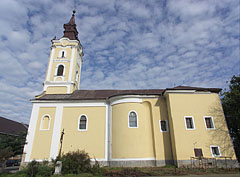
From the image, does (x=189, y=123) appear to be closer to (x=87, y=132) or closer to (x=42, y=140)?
(x=87, y=132)

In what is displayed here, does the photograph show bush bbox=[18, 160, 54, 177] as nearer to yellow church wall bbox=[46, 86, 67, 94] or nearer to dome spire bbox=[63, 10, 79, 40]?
yellow church wall bbox=[46, 86, 67, 94]

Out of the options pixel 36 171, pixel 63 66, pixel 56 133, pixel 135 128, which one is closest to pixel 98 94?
pixel 56 133

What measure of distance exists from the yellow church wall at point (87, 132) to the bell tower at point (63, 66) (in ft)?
15.6

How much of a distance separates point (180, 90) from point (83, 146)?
39.1 feet

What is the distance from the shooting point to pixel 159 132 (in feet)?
53.1

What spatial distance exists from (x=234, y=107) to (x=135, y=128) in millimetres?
10938

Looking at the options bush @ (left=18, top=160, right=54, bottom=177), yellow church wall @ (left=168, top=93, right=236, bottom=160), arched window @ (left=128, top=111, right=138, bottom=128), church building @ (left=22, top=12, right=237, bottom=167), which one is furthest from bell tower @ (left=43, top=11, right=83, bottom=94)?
yellow church wall @ (left=168, top=93, right=236, bottom=160)

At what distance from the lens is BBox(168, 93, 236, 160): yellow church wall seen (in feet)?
47.0

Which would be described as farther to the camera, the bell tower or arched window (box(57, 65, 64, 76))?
arched window (box(57, 65, 64, 76))

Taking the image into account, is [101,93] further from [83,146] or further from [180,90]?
[180,90]

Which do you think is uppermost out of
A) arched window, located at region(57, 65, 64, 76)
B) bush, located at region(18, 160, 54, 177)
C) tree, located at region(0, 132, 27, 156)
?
arched window, located at region(57, 65, 64, 76)

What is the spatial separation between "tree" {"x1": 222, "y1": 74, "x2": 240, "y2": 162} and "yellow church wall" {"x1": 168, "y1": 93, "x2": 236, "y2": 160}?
164cm

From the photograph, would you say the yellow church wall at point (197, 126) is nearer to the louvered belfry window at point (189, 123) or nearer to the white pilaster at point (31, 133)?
the louvered belfry window at point (189, 123)

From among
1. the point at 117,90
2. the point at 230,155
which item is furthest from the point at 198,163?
the point at 117,90
